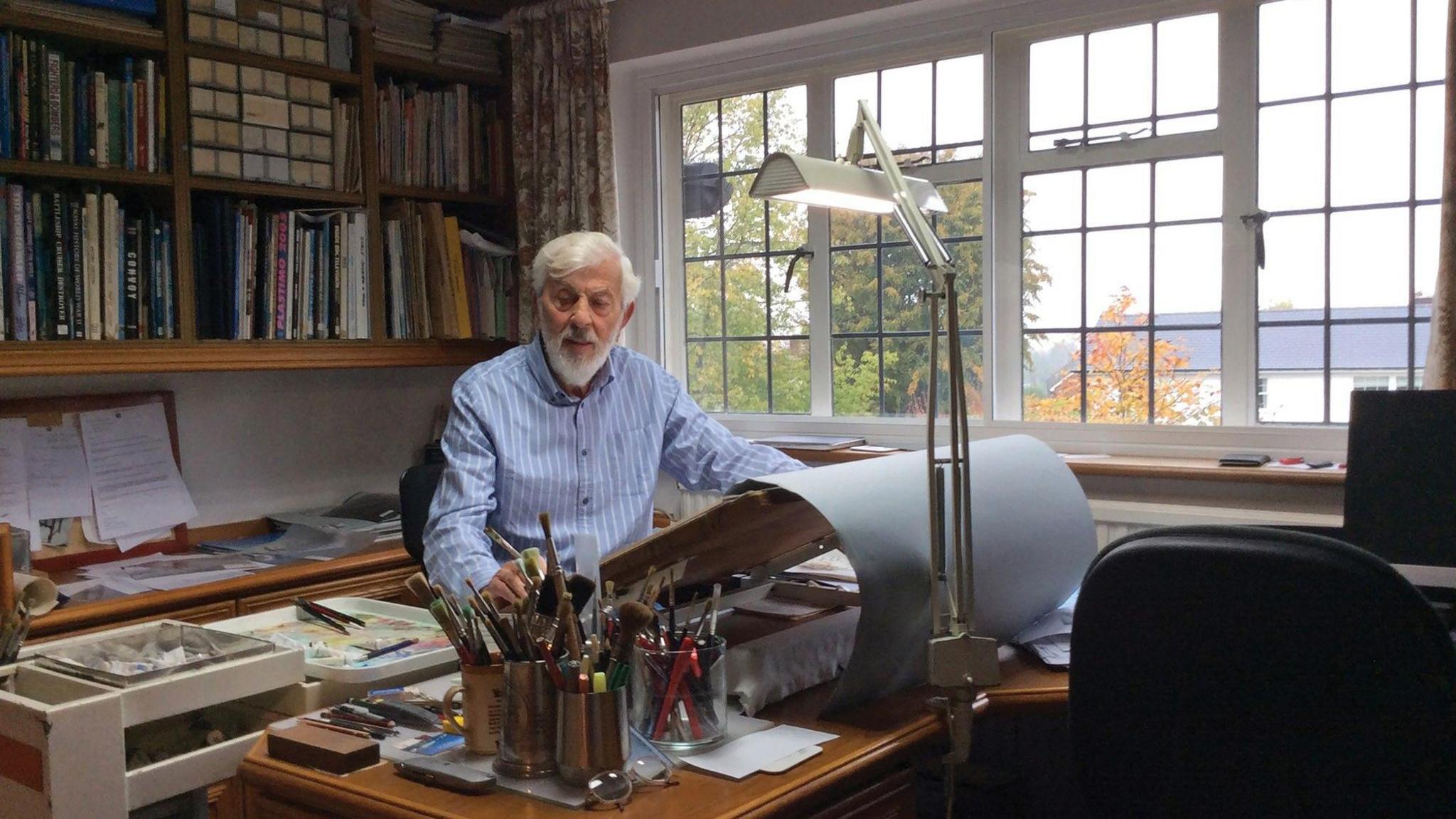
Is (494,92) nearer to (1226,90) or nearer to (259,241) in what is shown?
(259,241)

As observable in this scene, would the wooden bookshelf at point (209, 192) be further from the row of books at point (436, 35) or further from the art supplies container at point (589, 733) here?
the art supplies container at point (589, 733)

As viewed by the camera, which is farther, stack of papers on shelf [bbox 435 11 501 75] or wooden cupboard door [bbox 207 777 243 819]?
stack of papers on shelf [bbox 435 11 501 75]

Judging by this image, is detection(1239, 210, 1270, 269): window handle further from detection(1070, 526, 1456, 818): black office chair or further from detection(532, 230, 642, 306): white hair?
detection(1070, 526, 1456, 818): black office chair

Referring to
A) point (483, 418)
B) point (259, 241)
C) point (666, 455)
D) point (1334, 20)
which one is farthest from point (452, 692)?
point (1334, 20)

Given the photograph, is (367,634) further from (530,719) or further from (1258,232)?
(1258,232)

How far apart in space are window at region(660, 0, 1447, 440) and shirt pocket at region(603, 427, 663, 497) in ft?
3.08

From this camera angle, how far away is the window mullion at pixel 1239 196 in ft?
9.11

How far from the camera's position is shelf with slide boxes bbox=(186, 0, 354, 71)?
9.89 feet

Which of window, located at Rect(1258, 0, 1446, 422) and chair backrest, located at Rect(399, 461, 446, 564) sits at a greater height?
window, located at Rect(1258, 0, 1446, 422)

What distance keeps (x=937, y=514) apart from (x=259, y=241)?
2.41 m

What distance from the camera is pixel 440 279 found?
3607 mm

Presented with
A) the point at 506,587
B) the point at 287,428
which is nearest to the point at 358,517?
the point at 287,428

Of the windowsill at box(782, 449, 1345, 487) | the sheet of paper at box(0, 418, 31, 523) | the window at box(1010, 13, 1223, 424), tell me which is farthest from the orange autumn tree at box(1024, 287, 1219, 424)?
the sheet of paper at box(0, 418, 31, 523)

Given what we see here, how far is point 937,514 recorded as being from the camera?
143cm
